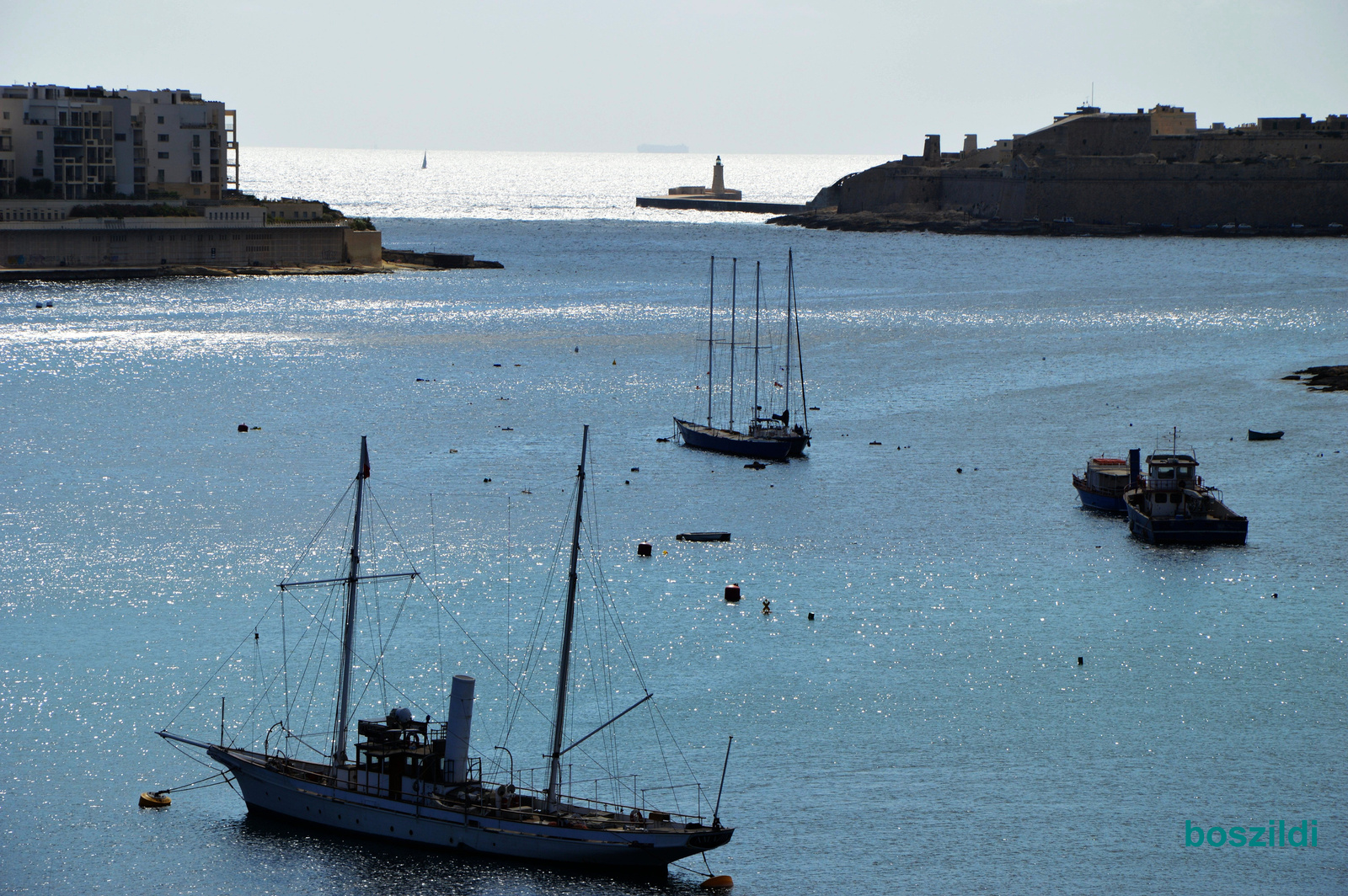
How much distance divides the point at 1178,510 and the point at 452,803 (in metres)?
23.1

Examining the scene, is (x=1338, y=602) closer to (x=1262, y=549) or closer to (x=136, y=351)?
(x=1262, y=549)

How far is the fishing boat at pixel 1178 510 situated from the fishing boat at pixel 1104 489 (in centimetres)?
57

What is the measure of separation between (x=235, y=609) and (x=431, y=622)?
368 cm

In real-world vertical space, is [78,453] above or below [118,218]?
below

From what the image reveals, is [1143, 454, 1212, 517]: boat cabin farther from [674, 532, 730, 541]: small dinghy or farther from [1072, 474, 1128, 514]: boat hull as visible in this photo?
[674, 532, 730, 541]: small dinghy

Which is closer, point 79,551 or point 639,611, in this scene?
→ point 639,611

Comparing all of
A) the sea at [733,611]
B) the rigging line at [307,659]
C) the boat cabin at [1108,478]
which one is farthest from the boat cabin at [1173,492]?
the rigging line at [307,659]

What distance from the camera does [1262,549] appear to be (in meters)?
36.4

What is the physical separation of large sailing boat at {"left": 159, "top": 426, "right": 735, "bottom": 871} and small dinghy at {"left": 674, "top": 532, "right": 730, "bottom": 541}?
14.8 meters

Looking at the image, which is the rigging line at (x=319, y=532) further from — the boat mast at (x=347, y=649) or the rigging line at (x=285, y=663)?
the boat mast at (x=347, y=649)

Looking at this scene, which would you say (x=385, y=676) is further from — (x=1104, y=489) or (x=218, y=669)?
(x=1104, y=489)

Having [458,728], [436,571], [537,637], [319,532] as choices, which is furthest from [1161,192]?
[458,728]

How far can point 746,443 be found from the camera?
156ft

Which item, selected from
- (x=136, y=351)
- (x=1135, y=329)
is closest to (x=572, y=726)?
(x=136, y=351)
